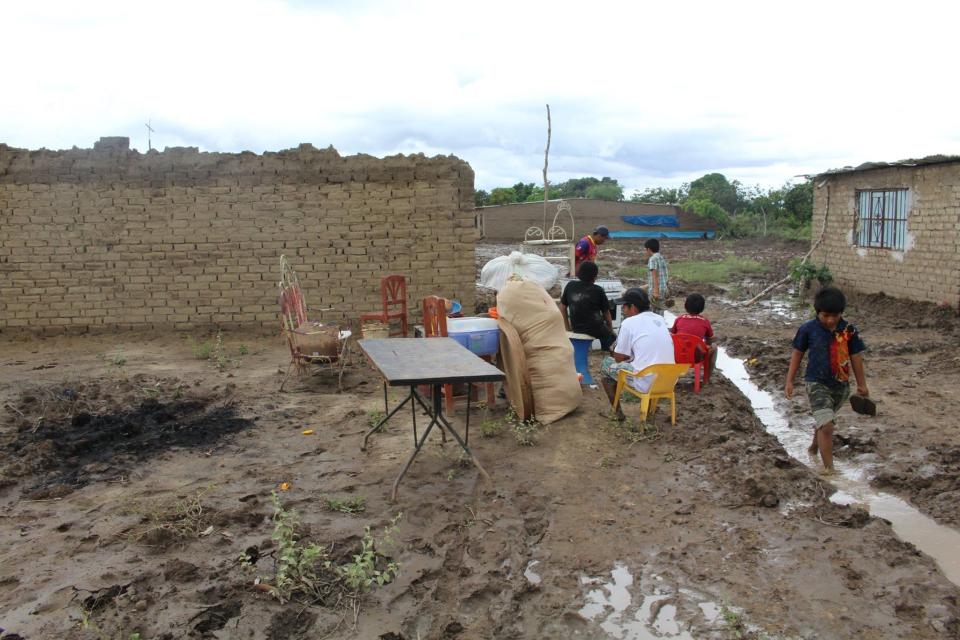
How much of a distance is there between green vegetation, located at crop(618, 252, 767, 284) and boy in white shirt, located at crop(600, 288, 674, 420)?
12.9 meters

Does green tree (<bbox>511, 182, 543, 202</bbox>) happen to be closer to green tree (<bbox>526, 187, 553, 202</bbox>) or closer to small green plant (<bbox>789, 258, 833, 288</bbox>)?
green tree (<bbox>526, 187, 553, 202</bbox>)

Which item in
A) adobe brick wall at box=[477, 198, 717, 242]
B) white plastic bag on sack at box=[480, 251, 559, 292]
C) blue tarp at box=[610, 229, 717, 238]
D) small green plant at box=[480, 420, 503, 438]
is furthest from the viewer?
blue tarp at box=[610, 229, 717, 238]

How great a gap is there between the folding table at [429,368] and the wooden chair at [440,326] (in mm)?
599

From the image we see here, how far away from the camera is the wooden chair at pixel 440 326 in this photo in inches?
259

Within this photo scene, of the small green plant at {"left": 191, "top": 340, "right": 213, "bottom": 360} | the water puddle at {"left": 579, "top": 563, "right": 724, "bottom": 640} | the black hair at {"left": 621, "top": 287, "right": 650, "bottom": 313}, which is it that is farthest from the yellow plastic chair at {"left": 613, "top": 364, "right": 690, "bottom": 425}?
the small green plant at {"left": 191, "top": 340, "right": 213, "bottom": 360}

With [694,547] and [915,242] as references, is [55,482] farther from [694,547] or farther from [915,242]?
[915,242]

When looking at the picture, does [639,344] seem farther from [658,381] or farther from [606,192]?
[606,192]

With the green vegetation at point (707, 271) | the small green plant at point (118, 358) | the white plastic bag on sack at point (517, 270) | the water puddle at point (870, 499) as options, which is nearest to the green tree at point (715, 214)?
the green vegetation at point (707, 271)

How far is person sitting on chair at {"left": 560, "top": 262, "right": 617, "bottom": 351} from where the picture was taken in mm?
7277

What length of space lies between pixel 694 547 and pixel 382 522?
180cm

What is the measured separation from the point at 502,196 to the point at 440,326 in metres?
40.2

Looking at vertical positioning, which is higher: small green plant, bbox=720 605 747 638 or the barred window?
the barred window

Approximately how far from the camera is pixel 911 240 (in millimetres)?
12750

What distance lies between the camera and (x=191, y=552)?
404 cm
